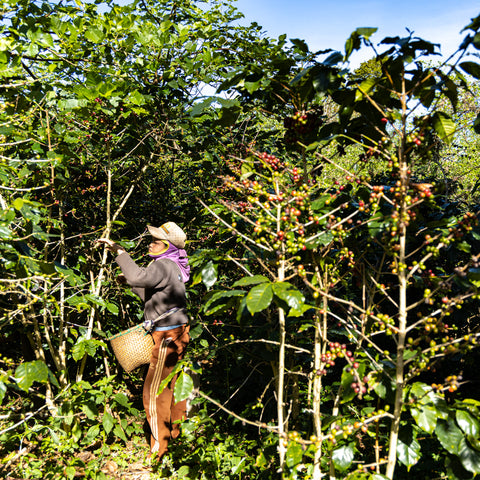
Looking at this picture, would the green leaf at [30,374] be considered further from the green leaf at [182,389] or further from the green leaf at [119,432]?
the green leaf at [119,432]

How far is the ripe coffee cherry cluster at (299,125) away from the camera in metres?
2.06

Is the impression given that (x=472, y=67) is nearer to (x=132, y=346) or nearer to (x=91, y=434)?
(x=132, y=346)

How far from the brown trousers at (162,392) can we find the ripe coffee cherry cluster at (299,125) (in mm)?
2022

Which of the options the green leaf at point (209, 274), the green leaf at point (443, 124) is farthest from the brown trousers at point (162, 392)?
the green leaf at point (443, 124)

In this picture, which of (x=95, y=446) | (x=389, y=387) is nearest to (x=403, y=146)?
(x=389, y=387)

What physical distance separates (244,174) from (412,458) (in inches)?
66.1

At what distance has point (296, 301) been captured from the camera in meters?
1.57

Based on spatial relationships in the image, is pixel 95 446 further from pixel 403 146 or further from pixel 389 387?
pixel 403 146

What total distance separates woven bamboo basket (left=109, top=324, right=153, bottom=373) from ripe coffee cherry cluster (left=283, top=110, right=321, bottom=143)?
2.16 meters

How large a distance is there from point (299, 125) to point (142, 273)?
182 centimetres

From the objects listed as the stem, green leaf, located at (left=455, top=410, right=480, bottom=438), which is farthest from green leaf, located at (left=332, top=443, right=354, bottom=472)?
green leaf, located at (left=455, top=410, right=480, bottom=438)

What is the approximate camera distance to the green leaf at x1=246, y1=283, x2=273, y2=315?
150cm

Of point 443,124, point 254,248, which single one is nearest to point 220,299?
point 254,248

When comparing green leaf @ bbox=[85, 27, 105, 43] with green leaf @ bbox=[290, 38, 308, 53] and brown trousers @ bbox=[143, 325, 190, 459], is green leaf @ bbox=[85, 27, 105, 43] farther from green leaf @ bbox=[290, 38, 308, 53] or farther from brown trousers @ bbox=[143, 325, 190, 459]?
brown trousers @ bbox=[143, 325, 190, 459]
